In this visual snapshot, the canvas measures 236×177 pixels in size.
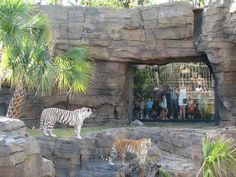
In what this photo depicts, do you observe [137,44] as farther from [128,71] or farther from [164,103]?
[164,103]

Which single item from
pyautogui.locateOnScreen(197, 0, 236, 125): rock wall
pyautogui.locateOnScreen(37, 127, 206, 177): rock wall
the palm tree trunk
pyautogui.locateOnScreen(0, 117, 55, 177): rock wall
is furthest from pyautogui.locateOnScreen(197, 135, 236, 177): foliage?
pyautogui.locateOnScreen(197, 0, 236, 125): rock wall

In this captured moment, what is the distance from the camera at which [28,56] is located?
9.91 m

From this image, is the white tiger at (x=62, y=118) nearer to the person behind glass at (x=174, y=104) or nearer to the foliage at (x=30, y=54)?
the foliage at (x=30, y=54)

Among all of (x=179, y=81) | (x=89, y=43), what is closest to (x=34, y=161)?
(x=89, y=43)

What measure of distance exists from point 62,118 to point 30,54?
2.55 meters

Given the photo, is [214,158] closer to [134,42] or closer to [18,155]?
[18,155]

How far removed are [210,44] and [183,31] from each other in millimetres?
1099

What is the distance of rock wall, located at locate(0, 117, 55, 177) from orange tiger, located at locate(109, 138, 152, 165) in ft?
11.3

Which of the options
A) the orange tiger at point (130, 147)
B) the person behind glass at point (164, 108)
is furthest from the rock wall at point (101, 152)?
the person behind glass at point (164, 108)

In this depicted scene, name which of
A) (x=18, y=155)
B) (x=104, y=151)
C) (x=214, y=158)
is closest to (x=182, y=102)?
(x=104, y=151)

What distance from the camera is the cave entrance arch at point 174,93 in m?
18.0

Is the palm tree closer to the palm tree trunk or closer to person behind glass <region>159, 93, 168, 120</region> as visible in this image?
the palm tree trunk

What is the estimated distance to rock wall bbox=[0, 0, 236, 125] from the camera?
1453cm

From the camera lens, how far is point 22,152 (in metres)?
5.88
